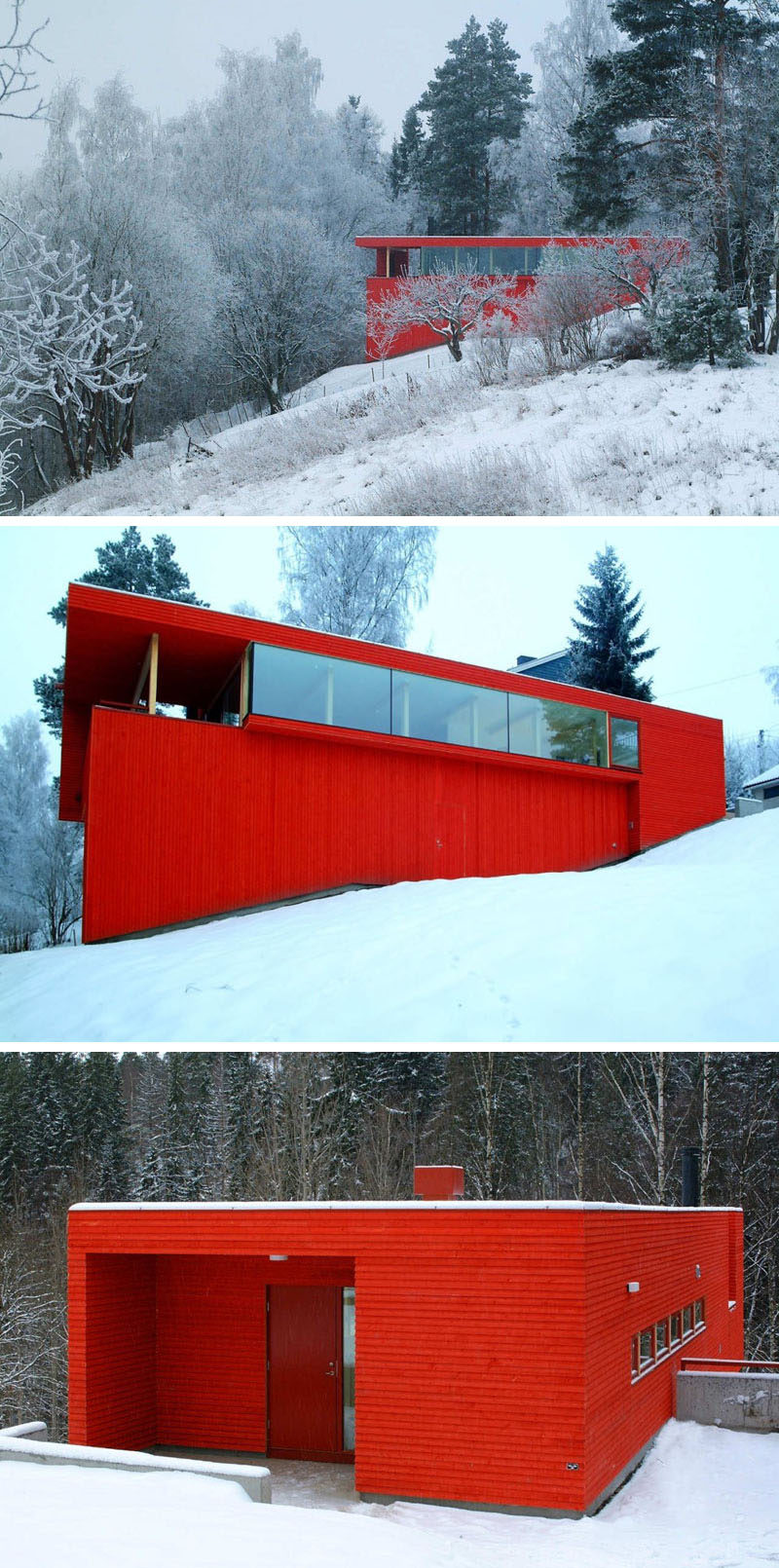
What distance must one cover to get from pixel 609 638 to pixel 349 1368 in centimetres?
1767

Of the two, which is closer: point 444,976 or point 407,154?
point 444,976

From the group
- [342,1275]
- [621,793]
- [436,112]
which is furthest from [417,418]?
[342,1275]

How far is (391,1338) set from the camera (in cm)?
795

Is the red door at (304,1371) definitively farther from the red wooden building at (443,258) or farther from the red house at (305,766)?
the red wooden building at (443,258)

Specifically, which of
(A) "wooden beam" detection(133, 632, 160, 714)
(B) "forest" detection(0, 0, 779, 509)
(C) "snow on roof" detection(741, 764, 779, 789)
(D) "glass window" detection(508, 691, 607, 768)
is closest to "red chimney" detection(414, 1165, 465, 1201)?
(A) "wooden beam" detection(133, 632, 160, 714)

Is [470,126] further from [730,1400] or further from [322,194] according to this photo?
[730,1400]

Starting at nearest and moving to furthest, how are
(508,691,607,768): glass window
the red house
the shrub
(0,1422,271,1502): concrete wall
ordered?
(0,1422,271,1502): concrete wall → the red house → (508,691,607,768): glass window → the shrub

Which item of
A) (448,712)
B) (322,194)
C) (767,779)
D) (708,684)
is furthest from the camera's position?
(708,684)

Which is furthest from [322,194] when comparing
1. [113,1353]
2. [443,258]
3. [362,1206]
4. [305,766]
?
[113,1353]

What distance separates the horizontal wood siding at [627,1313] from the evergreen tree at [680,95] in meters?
13.1

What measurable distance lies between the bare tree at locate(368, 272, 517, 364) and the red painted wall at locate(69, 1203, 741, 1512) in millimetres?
15277

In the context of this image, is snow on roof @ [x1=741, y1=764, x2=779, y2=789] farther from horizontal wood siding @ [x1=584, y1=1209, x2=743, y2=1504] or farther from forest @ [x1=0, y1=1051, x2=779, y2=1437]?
horizontal wood siding @ [x1=584, y1=1209, x2=743, y2=1504]

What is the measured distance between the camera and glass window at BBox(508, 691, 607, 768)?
15.3 m

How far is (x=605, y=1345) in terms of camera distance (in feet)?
26.3
